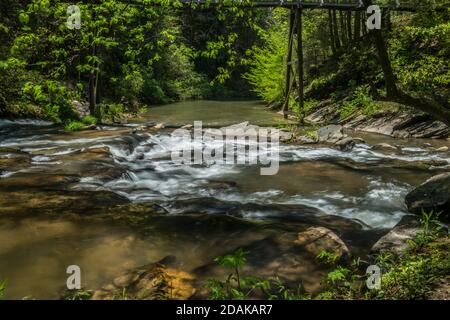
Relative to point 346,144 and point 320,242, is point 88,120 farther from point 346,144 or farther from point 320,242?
point 320,242

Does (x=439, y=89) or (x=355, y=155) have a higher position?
(x=439, y=89)

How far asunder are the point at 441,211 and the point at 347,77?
13.9 meters

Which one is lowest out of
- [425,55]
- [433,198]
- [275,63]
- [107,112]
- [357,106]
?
[433,198]

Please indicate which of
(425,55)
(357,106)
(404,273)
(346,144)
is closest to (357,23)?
(357,106)

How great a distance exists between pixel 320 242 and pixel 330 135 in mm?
8061

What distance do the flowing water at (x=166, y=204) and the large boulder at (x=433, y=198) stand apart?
30 cm

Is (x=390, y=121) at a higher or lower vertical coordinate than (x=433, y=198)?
higher

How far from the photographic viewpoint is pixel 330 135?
1212cm

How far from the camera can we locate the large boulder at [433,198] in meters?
5.21

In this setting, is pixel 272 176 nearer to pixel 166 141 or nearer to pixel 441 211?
pixel 441 211

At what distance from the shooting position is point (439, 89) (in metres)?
13.1

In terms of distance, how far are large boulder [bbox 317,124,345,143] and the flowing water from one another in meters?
0.87

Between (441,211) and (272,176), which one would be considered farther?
(272,176)

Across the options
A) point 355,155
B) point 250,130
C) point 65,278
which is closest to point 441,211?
point 65,278
